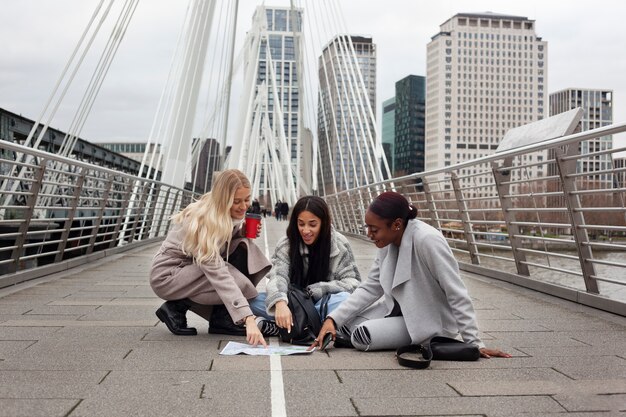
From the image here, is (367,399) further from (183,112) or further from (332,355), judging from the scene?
(183,112)

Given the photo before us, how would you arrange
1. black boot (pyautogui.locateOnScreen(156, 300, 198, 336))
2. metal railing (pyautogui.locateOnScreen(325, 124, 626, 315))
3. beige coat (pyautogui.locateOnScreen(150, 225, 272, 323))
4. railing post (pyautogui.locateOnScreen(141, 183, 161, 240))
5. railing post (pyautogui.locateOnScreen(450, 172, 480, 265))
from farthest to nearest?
railing post (pyautogui.locateOnScreen(141, 183, 161, 240)) < railing post (pyautogui.locateOnScreen(450, 172, 480, 265)) < metal railing (pyautogui.locateOnScreen(325, 124, 626, 315)) < black boot (pyautogui.locateOnScreen(156, 300, 198, 336)) < beige coat (pyautogui.locateOnScreen(150, 225, 272, 323))

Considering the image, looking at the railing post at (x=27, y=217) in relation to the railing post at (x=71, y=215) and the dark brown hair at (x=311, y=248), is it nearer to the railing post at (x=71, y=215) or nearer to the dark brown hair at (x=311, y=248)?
the railing post at (x=71, y=215)

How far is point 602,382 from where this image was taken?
3168 mm

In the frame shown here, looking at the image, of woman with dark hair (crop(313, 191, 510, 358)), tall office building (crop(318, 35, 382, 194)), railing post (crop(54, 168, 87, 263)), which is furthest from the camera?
tall office building (crop(318, 35, 382, 194))

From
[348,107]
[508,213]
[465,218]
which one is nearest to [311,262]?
[508,213]

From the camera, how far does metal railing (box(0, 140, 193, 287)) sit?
7.01m

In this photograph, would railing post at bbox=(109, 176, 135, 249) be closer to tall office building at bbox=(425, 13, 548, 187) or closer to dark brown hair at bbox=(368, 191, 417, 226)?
dark brown hair at bbox=(368, 191, 417, 226)

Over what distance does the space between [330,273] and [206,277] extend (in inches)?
31.4

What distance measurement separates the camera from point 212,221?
4211mm

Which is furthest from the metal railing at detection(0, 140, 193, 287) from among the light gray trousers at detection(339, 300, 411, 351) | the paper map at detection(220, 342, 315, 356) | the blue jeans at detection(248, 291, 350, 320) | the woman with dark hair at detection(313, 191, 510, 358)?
the woman with dark hair at detection(313, 191, 510, 358)

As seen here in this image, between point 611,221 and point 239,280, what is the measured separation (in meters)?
3.06

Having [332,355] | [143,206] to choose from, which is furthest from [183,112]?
[332,355]

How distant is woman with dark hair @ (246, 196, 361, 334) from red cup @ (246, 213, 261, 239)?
0.22 m

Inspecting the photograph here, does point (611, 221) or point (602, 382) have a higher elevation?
point (611, 221)
